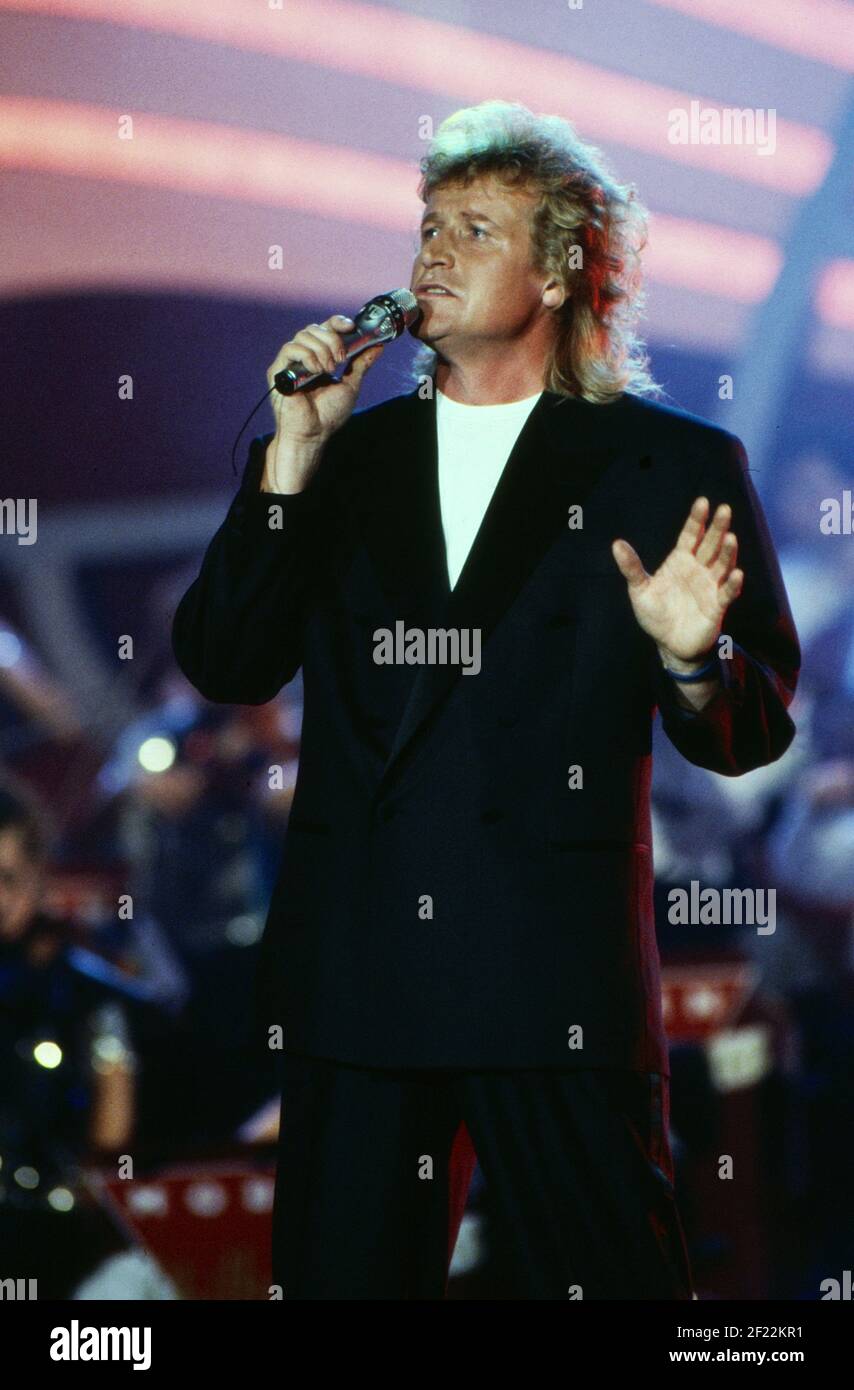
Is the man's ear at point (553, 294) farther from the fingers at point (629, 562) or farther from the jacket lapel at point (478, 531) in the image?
the fingers at point (629, 562)

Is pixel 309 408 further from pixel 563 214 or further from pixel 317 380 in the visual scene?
pixel 563 214

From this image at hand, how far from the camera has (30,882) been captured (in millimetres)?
3422

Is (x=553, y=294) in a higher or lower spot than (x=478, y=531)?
higher

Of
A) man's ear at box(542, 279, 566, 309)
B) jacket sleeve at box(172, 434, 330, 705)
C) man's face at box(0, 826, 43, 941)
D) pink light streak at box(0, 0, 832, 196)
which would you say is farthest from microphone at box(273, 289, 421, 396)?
→ man's face at box(0, 826, 43, 941)

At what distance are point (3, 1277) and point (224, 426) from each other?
1.76 metres

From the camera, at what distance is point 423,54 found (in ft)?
10.8

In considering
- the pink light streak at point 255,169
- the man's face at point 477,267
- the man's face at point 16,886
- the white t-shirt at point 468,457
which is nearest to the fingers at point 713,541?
the white t-shirt at point 468,457

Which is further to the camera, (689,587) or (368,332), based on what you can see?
(368,332)

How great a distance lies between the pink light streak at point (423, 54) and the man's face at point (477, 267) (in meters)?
1.13

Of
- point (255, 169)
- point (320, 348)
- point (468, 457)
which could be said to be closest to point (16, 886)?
point (255, 169)

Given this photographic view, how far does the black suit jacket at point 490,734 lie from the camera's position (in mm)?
1946

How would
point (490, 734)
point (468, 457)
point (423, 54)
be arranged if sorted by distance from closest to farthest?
point (490, 734) < point (468, 457) < point (423, 54)

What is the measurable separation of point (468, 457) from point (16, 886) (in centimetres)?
169
